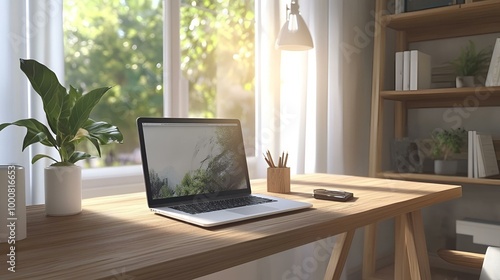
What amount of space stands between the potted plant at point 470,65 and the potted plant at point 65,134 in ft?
6.38

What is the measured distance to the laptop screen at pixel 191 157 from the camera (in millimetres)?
1207

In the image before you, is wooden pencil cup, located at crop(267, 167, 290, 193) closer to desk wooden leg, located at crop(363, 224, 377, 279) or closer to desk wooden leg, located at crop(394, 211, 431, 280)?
desk wooden leg, located at crop(394, 211, 431, 280)

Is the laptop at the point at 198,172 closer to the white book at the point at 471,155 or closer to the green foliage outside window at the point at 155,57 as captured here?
the green foliage outside window at the point at 155,57

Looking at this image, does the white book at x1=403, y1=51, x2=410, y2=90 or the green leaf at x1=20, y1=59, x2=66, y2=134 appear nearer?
the green leaf at x1=20, y1=59, x2=66, y2=134

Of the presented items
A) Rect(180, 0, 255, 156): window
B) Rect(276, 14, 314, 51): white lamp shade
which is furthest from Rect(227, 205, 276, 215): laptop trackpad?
Rect(180, 0, 255, 156): window

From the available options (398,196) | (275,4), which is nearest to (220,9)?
(275,4)

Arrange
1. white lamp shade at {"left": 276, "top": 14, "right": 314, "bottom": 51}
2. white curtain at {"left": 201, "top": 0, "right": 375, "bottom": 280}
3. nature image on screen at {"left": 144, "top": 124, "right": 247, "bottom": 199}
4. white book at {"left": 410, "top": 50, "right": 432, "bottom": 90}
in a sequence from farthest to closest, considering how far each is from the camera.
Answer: white book at {"left": 410, "top": 50, "right": 432, "bottom": 90}, white curtain at {"left": 201, "top": 0, "right": 375, "bottom": 280}, white lamp shade at {"left": 276, "top": 14, "right": 314, "bottom": 51}, nature image on screen at {"left": 144, "top": 124, "right": 247, "bottom": 199}

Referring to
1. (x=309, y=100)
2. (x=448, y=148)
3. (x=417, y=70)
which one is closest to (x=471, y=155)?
(x=448, y=148)

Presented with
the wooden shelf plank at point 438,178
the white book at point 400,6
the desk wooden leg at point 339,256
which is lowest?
the desk wooden leg at point 339,256

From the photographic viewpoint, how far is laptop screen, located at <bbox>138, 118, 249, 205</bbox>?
121 centimetres

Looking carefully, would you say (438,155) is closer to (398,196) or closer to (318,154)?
(318,154)

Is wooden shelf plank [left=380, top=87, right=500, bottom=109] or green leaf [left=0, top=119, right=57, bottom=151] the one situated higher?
wooden shelf plank [left=380, top=87, right=500, bottom=109]

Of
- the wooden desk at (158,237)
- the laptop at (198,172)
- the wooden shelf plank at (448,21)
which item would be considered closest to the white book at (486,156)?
the wooden shelf plank at (448,21)

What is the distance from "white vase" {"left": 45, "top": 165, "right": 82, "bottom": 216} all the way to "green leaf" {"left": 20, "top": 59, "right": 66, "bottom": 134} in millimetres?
98
